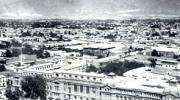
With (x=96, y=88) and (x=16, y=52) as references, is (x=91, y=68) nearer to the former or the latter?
(x=96, y=88)

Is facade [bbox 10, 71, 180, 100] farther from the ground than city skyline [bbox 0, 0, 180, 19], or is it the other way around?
city skyline [bbox 0, 0, 180, 19]

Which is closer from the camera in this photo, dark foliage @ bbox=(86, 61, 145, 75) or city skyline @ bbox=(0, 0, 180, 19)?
dark foliage @ bbox=(86, 61, 145, 75)

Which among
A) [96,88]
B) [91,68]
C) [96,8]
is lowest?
[91,68]

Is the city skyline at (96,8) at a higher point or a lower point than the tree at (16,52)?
higher

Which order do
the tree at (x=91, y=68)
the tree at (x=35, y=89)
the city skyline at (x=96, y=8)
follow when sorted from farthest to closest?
the city skyline at (x=96, y=8), the tree at (x=91, y=68), the tree at (x=35, y=89)

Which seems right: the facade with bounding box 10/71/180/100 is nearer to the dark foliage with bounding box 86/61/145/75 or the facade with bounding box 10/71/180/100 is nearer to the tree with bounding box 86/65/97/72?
the dark foliage with bounding box 86/61/145/75

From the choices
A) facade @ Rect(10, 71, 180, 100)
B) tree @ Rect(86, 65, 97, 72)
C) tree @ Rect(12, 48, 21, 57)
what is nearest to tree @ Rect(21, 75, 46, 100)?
facade @ Rect(10, 71, 180, 100)

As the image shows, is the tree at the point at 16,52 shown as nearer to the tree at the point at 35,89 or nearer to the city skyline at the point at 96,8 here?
the tree at the point at 35,89

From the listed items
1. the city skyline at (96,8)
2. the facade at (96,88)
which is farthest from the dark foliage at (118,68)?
the city skyline at (96,8)

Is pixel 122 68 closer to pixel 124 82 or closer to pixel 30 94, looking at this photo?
pixel 124 82

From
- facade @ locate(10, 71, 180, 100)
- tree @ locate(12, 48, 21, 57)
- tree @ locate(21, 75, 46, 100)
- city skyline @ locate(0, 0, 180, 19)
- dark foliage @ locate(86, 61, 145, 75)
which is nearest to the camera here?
facade @ locate(10, 71, 180, 100)

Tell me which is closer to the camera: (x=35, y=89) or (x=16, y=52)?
(x=35, y=89)

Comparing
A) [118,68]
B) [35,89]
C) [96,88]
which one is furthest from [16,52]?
[96,88]
